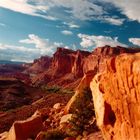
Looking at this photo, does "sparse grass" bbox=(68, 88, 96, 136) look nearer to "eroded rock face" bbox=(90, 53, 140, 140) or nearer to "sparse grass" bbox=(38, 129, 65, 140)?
"sparse grass" bbox=(38, 129, 65, 140)

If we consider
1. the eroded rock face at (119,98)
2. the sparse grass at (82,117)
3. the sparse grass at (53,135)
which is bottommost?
the sparse grass at (53,135)

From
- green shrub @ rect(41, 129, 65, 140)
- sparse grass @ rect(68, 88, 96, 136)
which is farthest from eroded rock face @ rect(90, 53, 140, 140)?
green shrub @ rect(41, 129, 65, 140)

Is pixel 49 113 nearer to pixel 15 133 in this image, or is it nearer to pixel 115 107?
pixel 15 133

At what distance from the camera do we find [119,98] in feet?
70.0

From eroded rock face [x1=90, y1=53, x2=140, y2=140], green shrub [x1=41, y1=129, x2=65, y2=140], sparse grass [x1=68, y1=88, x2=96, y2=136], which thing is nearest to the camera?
eroded rock face [x1=90, y1=53, x2=140, y2=140]

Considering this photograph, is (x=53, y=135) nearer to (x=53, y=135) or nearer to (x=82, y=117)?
(x=53, y=135)

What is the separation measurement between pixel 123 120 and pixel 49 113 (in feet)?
102

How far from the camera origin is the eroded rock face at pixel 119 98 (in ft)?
63.4

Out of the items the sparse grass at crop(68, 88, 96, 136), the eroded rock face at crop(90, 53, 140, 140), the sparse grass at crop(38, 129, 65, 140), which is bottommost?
the sparse grass at crop(38, 129, 65, 140)

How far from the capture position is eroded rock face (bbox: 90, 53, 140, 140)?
19.3 meters

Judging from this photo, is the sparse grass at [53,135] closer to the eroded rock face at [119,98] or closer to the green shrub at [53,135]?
the green shrub at [53,135]

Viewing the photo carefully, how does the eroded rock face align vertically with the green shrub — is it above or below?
above

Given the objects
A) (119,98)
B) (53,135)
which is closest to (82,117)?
(53,135)

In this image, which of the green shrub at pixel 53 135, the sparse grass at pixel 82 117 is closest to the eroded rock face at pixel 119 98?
the sparse grass at pixel 82 117
